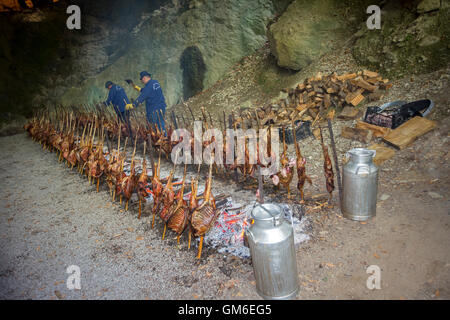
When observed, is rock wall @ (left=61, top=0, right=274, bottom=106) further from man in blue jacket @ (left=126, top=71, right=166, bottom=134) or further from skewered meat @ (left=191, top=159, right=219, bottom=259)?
skewered meat @ (left=191, top=159, right=219, bottom=259)

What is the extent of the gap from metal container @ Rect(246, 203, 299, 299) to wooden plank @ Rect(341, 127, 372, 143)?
4.26 meters

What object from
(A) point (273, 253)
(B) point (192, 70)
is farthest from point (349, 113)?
(B) point (192, 70)

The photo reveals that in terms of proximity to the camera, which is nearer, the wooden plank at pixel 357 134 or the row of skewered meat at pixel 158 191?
the row of skewered meat at pixel 158 191

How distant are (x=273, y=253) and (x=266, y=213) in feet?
1.26

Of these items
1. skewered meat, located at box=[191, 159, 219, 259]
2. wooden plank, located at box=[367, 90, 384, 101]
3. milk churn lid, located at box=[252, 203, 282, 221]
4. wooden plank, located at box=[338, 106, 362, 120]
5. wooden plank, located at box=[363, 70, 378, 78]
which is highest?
wooden plank, located at box=[363, 70, 378, 78]

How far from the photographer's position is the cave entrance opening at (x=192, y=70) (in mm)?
13219

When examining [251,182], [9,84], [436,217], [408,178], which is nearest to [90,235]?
[251,182]

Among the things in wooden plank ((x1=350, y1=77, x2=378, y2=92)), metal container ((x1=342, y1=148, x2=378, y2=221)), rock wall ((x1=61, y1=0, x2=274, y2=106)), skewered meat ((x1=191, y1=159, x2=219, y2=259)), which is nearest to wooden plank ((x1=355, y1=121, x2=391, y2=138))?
wooden plank ((x1=350, y1=77, x2=378, y2=92))

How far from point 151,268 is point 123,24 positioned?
17216 mm

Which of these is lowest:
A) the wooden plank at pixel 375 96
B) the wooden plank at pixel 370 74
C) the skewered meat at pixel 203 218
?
the skewered meat at pixel 203 218

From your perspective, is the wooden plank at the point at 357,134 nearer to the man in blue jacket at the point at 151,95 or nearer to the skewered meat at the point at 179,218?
the skewered meat at the point at 179,218

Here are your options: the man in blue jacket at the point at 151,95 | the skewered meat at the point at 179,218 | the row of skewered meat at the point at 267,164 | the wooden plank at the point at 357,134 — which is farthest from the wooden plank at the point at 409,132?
the man in blue jacket at the point at 151,95

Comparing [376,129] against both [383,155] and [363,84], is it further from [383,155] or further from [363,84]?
[363,84]

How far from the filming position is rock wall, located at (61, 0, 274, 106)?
12.7 meters
